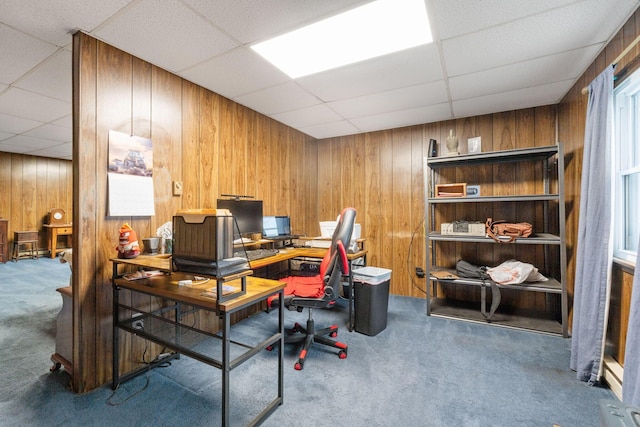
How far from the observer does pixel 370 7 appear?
170cm

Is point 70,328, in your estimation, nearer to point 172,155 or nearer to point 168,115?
point 172,155

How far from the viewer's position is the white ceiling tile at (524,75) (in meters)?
2.26

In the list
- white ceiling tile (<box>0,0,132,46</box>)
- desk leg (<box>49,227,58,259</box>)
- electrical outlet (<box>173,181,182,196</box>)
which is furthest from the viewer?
desk leg (<box>49,227,58,259</box>)

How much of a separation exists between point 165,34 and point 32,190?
23.3 ft

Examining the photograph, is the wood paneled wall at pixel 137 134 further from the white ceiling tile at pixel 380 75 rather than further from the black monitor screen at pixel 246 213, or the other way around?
the white ceiling tile at pixel 380 75

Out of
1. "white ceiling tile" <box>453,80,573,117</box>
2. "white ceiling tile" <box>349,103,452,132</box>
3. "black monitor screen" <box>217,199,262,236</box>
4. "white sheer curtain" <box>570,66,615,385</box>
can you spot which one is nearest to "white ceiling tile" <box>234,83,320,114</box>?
"white ceiling tile" <box>349,103,452,132</box>

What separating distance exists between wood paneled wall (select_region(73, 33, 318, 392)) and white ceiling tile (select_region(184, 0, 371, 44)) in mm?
862

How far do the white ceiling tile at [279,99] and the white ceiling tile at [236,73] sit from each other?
11cm

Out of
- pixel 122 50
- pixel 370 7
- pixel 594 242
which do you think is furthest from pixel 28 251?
pixel 594 242

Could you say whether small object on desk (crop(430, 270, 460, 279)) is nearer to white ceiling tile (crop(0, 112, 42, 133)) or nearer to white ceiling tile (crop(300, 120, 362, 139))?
white ceiling tile (crop(300, 120, 362, 139))

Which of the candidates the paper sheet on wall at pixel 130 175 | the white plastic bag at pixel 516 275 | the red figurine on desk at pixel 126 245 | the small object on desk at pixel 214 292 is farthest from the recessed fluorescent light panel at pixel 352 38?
the white plastic bag at pixel 516 275

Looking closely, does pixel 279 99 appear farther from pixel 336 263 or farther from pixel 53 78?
pixel 53 78

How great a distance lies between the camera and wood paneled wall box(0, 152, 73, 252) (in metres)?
6.17

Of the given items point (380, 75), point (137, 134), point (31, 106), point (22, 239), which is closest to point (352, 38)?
point (380, 75)
